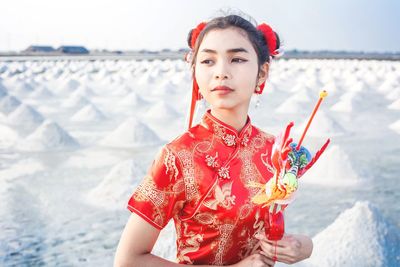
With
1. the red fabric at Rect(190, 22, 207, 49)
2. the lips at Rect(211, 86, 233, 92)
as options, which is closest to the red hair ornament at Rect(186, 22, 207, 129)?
the red fabric at Rect(190, 22, 207, 49)

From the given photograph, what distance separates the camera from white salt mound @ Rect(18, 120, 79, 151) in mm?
4660

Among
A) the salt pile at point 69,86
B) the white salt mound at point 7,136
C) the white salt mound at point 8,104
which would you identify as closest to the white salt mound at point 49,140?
the white salt mound at point 7,136

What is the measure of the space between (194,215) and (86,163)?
3411 mm

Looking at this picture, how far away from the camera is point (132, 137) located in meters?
4.88

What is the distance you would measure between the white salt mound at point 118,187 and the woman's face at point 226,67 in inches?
90.2

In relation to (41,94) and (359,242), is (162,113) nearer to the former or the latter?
(41,94)

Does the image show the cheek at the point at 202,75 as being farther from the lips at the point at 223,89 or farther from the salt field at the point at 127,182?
the salt field at the point at 127,182

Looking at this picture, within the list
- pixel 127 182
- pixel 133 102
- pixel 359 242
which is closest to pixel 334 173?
pixel 359 242

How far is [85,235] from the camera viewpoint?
2633mm

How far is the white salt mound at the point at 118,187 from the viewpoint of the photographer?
3.14 meters

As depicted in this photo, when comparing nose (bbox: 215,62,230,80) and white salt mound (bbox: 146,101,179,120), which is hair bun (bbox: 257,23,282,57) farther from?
white salt mound (bbox: 146,101,179,120)

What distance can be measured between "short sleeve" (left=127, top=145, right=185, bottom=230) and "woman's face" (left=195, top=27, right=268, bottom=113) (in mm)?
145

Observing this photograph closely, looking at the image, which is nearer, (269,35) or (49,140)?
(269,35)

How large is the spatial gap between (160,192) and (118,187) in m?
2.50
